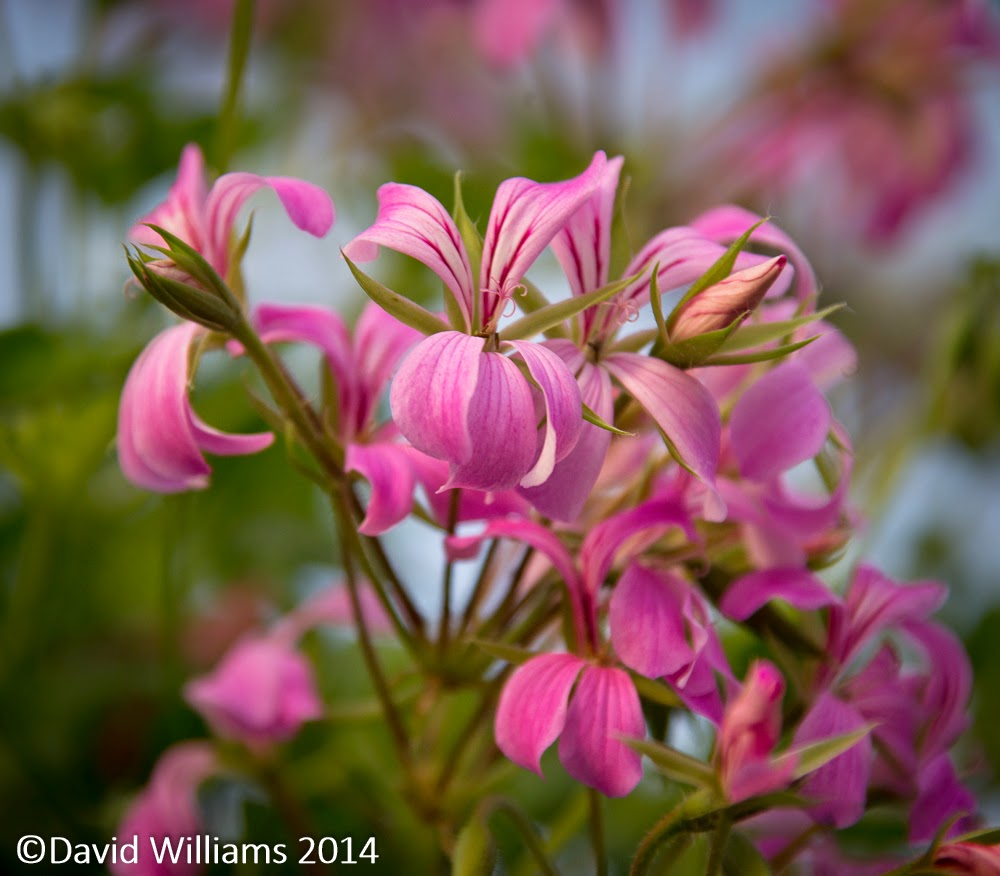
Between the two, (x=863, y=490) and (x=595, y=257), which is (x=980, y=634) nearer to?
(x=863, y=490)

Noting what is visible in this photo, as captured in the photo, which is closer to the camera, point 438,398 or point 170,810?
point 438,398

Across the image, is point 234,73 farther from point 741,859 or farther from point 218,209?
point 741,859

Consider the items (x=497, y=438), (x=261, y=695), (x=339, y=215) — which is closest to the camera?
(x=497, y=438)

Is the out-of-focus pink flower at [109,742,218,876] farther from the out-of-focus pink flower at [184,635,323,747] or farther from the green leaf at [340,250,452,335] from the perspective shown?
the green leaf at [340,250,452,335]

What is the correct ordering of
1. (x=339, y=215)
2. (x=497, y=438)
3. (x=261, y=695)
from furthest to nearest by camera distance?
(x=339, y=215)
(x=261, y=695)
(x=497, y=438)

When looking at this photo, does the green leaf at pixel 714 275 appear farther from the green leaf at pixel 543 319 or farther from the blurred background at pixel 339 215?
the blurred background at pixel 339 215

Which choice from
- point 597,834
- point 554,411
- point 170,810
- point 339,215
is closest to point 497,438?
point 554,411

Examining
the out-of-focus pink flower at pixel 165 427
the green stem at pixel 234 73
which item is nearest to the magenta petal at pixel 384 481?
the out-of-focus pink flower at pixel 165 427
